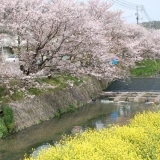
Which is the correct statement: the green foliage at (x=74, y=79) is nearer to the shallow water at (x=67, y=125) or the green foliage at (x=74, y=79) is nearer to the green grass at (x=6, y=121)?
the shallow water at (x=67, y=125)

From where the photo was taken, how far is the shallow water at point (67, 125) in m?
15.8

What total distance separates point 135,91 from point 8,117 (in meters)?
16.5

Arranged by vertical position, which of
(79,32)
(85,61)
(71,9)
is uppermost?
(71,9)

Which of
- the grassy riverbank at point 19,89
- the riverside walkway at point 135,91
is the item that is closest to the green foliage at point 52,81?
the grassy riverbank at point 19,89

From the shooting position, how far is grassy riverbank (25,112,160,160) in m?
9.12

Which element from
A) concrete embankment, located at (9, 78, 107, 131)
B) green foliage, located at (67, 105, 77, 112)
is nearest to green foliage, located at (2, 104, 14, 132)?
concrete embankment, located at (9, 78, 107, 131)

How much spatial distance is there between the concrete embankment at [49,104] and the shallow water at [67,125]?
0.56 meters

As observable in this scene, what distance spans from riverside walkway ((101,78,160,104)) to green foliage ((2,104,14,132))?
447 inches

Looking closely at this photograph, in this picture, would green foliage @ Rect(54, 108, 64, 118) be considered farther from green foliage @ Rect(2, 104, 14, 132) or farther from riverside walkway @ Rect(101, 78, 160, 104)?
riverside walkway @ Rect(101, 78, 160, 104)

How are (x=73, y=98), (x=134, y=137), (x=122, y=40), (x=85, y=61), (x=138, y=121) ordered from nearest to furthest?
(x=134, y=137), (x=138, y=121), (x=85, y=61), (x=73, y=98), (x=122, y=40)

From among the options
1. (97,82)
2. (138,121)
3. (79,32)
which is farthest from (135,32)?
(138,121)

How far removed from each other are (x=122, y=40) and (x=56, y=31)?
58.1 feet

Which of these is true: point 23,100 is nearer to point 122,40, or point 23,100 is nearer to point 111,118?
point 111,118

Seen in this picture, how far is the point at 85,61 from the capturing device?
2470 cm
